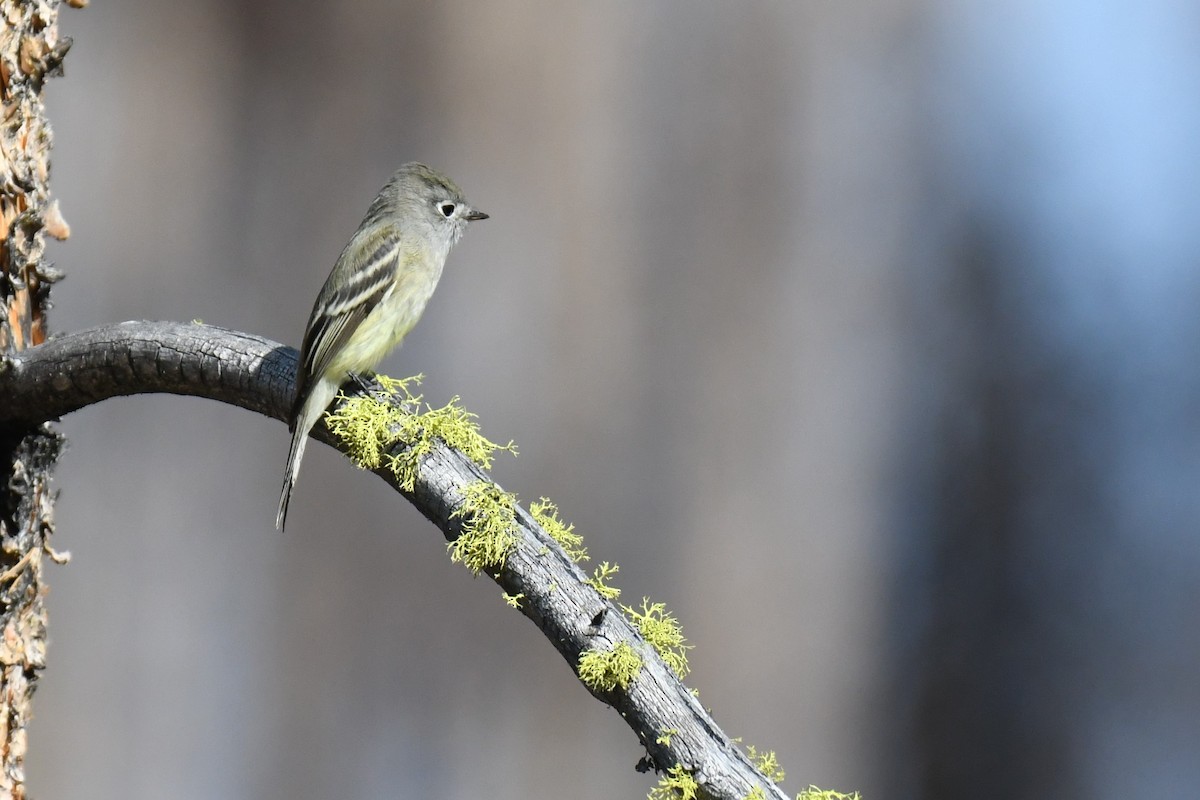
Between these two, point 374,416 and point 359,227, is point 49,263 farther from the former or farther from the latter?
point 359,227

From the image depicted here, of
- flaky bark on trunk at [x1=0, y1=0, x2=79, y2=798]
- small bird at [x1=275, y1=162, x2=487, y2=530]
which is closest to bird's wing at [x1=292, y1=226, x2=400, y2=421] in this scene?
small bird at [x1=275, y1=162, x2=487, y2=530]

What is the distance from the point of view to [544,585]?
51.2 inches

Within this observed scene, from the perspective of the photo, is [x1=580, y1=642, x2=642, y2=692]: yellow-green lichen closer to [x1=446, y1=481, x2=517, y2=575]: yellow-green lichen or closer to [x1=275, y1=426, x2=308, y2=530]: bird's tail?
[x1=446, y1=481, x2=517, y2=575]: yellow-green lichen

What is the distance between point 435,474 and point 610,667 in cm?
39

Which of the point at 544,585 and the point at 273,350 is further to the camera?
the point at 273,350

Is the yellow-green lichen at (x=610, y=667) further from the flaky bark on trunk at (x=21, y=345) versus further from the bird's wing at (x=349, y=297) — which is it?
the flaky bark on trunk at (x=21, y=345)

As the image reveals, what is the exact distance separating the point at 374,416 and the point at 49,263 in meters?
0.69

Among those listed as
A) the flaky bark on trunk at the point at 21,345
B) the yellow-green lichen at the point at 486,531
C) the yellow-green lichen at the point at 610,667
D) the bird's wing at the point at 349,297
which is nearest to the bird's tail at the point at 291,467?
the bird's wing at the point at 349,297

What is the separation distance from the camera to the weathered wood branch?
1217 millimetres

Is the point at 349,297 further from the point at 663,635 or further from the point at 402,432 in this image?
the point at 663,635

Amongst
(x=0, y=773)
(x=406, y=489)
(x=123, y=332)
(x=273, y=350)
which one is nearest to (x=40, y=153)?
(x=123, y=332)

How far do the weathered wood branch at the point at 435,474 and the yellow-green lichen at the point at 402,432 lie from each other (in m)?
0.02

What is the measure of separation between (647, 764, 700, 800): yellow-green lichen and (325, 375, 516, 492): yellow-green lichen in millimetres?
533

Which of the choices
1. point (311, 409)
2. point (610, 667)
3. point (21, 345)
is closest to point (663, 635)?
point (610, 667)
